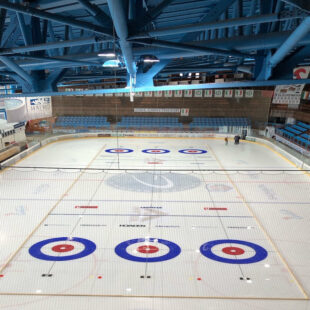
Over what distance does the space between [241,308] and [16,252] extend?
18.5 ft

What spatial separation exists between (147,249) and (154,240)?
47 centimetres

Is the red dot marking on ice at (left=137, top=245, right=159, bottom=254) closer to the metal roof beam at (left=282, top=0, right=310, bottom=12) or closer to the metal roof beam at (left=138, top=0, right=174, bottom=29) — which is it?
the metal roof beam at (left=138, top=0, right=174, bottom=29)

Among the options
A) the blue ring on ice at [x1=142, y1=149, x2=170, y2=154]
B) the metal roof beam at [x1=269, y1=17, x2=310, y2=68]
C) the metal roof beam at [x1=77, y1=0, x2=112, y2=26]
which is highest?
the metal roof beam at [x1=77, y1=0, x2=112, y2=26]

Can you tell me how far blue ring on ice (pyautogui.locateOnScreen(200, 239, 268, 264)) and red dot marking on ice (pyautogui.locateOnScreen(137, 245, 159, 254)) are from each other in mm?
1255

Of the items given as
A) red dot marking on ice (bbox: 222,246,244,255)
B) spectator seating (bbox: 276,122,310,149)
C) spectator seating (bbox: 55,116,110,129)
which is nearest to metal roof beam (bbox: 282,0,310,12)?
red dot marking on ice (bbox: 222,246,244,255)

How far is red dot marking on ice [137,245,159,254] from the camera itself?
6766 millimetres

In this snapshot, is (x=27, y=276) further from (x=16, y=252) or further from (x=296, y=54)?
(x=296, y=54)

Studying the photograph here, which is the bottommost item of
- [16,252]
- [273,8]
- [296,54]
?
[16,252]

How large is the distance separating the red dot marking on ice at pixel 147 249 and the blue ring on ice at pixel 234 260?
126cm

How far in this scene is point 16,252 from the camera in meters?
6.71

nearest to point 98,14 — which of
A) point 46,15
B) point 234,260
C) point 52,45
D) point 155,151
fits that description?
point 46,15

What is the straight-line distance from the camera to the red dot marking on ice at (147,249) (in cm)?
677

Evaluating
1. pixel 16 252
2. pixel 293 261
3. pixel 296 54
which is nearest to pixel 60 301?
pixel 16 252

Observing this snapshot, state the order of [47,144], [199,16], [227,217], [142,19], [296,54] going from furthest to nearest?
[47,144] → [227,217] → [199,16] → [296,54] → [142,19]
